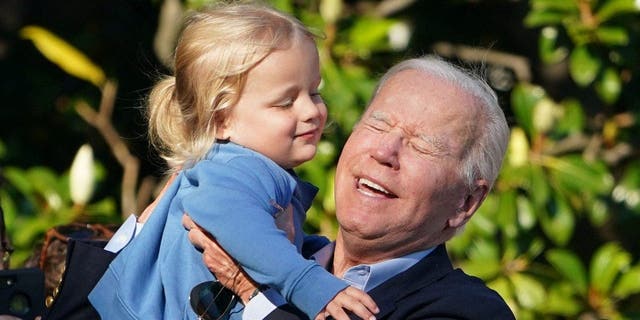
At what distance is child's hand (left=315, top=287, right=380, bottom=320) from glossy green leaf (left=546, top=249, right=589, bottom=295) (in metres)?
3.03

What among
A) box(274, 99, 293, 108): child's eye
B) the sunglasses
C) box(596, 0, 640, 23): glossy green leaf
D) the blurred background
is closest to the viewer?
the sunglasses

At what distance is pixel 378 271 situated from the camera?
3000 mm

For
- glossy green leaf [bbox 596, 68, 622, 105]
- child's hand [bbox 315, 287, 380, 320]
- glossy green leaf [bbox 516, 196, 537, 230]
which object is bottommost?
glossy green leaf [bbox 516, 196, 537, 230]

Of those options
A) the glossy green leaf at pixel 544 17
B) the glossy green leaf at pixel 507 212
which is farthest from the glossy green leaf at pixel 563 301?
the glossy green leaf at pixel 544 17

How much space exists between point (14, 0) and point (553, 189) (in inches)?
94.5

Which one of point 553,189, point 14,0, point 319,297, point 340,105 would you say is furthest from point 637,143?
point 319,297

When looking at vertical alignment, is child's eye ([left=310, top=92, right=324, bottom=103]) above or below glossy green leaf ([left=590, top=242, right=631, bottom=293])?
above

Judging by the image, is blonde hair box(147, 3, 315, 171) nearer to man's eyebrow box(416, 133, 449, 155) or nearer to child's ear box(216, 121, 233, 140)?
child's ear box(216, 121, 233, 140)

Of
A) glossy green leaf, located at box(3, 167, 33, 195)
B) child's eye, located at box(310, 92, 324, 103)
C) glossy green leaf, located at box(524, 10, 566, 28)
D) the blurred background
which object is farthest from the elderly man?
glossy green leaf, located at box(3, 167, 33, 195)

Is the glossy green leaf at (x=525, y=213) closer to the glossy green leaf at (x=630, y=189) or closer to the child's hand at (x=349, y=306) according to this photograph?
the glossy green leaf at (x=630, y=189)

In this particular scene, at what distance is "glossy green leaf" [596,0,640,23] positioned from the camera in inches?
207

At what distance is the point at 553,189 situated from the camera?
544cm

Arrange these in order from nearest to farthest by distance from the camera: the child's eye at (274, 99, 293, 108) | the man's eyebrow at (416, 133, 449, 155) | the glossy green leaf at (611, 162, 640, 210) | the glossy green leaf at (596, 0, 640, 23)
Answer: the child's eye at (274, 99, 293, 108) < the man's eyebrow at (416, 133, 449, 155) < the glossy green leaf at (596, 0, 640, 23) < the glossy green leaf at (611, 162, 640, 210)

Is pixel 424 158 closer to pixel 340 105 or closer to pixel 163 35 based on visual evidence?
pixel 340 105
